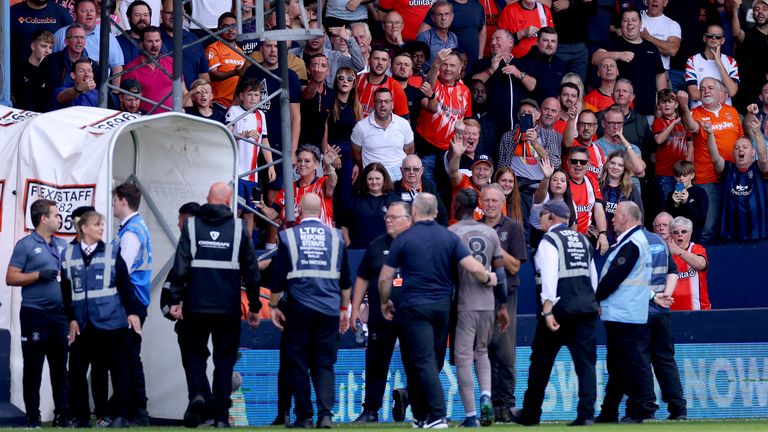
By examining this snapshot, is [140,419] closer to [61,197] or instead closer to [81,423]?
[81,423]

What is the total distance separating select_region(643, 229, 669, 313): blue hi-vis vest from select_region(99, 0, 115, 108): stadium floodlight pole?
5.88 metres

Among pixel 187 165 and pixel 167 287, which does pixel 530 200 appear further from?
pixel 167 287

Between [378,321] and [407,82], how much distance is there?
6114 mm

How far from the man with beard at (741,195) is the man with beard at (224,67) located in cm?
630

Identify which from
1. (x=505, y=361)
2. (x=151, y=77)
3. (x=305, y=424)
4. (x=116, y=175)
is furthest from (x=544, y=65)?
(x=305, y=424)

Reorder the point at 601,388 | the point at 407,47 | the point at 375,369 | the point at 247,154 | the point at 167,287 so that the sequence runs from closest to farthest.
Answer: the point at 167,287, the point at 375,369, the point at 601,388, the point at 247,154, the point at 407,47

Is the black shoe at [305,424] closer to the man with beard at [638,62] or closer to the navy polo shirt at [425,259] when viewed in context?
the navy polo shirt at [425,259]

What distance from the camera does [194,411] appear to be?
1236 centimetres

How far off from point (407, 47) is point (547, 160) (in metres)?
2.69

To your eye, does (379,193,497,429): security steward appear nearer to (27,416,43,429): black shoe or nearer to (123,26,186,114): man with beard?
(27,416,43,429): black shoe

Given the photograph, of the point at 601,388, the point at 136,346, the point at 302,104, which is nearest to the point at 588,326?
the point at 601,388

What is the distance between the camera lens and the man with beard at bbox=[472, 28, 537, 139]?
19375 millimetres

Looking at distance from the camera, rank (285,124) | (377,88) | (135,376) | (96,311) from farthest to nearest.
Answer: (377,88)
(285,124)
(135,376)
(96,311)

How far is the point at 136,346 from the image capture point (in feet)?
41.8
